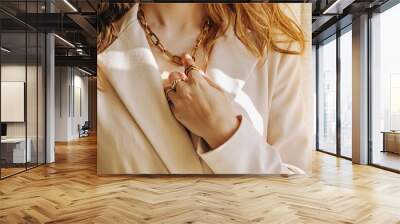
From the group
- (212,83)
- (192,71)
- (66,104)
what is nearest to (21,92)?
(192,71)

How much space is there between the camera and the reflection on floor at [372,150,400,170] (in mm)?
7316

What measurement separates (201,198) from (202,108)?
66.8 inches

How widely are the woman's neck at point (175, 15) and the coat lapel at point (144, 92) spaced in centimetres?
27

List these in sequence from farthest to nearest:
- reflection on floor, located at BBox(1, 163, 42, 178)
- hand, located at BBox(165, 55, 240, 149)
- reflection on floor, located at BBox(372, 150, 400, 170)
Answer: reflection on floor, located at BBox(372, 150, 400, 170) → reflection on floor, located at BBox(1, 163, 42, 178) → hand, located at BBox(165, 55, 240, 149)

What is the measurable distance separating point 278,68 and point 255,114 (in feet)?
2.88

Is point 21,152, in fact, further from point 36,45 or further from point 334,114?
point 334,114

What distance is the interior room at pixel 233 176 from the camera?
14.0 ft

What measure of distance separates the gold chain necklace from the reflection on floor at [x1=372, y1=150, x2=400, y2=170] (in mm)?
4399

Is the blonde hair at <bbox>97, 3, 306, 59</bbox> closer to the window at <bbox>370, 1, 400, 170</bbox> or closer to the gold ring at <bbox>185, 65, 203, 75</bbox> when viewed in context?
the gold ring at <bbox>185, 65, 203, 75</bbox>

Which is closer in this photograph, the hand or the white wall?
the hand

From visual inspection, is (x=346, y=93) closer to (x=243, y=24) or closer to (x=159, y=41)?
(x=243, y=24)

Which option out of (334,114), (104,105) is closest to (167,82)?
(104,105)

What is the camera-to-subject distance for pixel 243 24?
6.41 metres

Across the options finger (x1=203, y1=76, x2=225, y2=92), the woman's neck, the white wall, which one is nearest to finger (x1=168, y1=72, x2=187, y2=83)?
finger (x1=203, y1=76, x2=225, y2=92)
